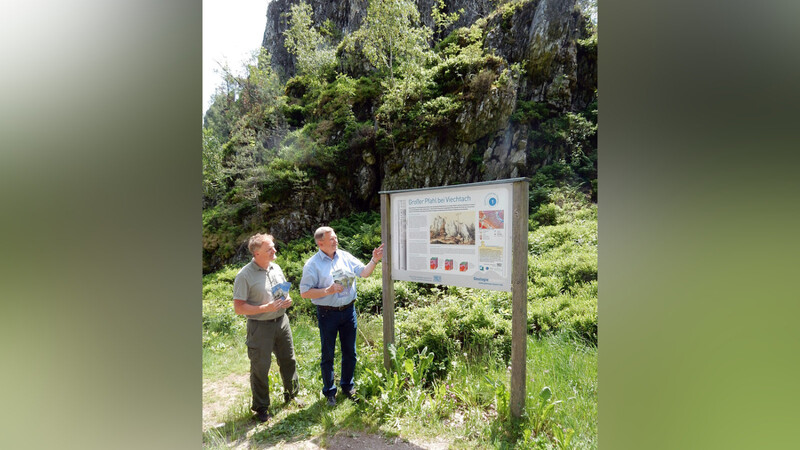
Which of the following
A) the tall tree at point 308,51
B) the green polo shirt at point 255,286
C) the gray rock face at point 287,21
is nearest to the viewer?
the green polo shirt at point 255,286

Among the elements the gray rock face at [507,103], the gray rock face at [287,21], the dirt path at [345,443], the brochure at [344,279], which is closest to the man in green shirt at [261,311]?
the dirt path at [345,443]

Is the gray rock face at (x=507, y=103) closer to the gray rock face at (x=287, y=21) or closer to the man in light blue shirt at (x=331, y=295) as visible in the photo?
the gray rock face at (x=287, y=21)

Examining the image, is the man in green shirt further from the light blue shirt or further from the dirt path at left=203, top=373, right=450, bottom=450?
the dirt path at left=203, top=373, right=450, bottom=450

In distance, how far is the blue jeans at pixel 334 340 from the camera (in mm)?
3195

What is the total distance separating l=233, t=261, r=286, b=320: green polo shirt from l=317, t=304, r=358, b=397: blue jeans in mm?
427

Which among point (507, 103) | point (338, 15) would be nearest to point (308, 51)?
point (338, 15)

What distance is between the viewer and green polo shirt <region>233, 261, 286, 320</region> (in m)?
3.00

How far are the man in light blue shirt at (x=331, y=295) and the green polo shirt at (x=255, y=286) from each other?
0.27m

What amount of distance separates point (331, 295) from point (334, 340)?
407 millimetres

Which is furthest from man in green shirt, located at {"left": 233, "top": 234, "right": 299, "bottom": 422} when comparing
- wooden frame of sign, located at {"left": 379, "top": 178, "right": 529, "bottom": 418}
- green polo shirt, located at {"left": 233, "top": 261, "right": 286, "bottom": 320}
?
wooden frame of sign, located at {"left": 379, "top": 178, "right": 529, "bottom": 418}
